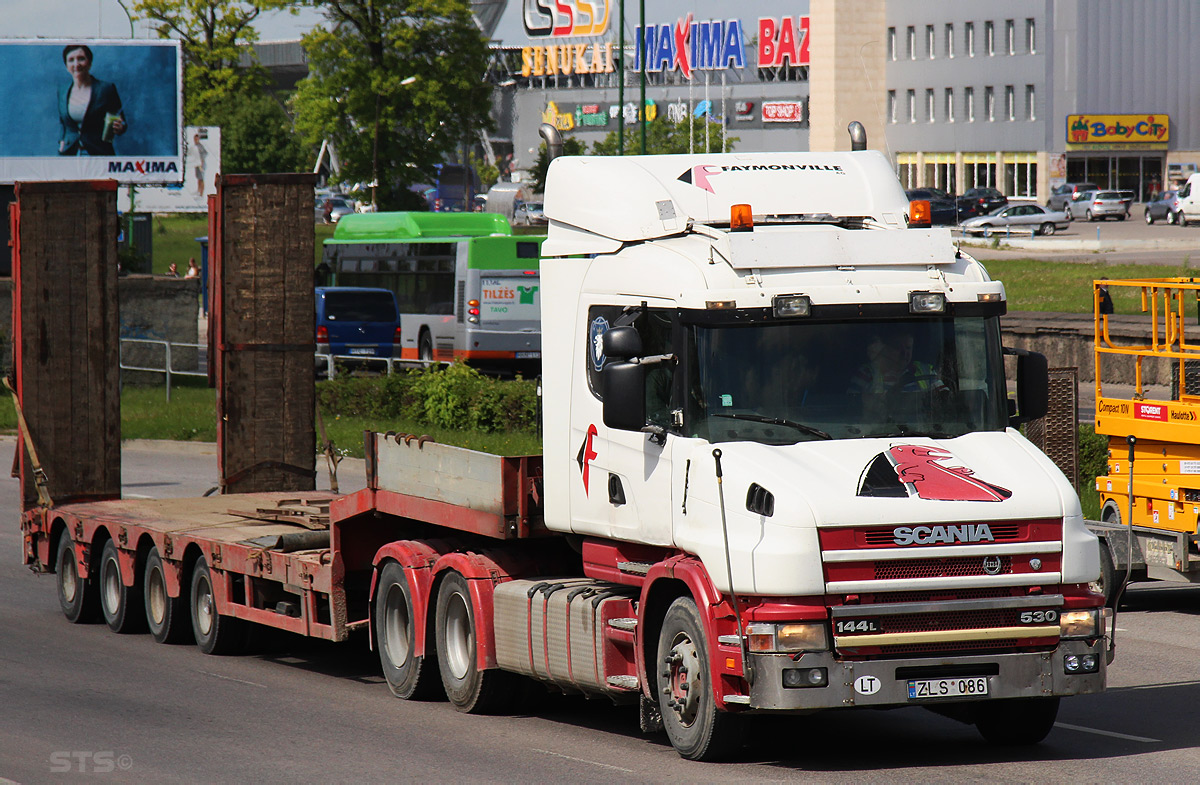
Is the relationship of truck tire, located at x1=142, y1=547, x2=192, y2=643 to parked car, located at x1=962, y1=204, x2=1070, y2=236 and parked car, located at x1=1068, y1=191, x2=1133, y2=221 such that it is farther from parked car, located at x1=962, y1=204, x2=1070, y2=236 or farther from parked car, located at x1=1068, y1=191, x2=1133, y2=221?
parked car, located at x1=1068, y1=191, x2=1133, y2=221

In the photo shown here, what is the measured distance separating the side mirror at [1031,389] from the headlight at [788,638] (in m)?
1.87

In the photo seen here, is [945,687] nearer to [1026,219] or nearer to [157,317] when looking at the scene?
[157,317]

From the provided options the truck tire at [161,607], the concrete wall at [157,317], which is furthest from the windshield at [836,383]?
the concrete wall at [157,317]

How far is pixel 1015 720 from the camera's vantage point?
364 inches

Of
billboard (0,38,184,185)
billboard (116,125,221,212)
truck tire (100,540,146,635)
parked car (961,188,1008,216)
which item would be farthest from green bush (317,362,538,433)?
parked car (961,188,1008,216)

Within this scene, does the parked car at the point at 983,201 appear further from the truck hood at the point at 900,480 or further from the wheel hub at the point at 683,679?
the wheel hub at the point at 683,679

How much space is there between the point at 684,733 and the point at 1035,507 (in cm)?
219

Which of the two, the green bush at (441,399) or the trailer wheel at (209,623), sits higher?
the green bush at (441,399)

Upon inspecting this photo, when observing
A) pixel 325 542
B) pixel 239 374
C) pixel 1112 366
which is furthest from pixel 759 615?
pixel 1112 366

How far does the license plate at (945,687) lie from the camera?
8.25 metres

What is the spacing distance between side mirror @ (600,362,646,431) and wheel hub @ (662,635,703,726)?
3.89ft

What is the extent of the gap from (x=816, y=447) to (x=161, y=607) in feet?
23.3

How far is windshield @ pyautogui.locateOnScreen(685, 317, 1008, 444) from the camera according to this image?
28.4ft

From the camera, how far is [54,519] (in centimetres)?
1502
